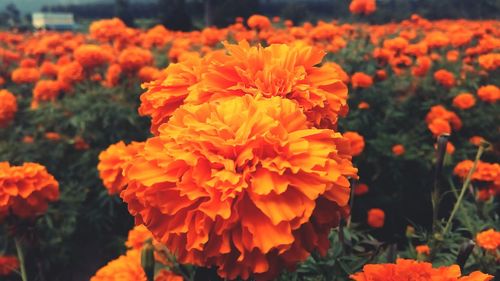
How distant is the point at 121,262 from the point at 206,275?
21.2 inches

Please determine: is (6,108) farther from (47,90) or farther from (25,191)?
(25,191)

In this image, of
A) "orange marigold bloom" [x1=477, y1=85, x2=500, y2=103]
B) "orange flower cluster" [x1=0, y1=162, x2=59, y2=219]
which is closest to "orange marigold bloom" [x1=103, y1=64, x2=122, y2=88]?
"orange flower cluster" [x1=0, y1=162, x2=59, y2=219]

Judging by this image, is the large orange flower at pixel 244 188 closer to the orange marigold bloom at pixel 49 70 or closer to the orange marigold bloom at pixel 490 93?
the orange marigold bloom at pixel 490 93

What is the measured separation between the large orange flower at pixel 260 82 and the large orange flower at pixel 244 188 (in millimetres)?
161

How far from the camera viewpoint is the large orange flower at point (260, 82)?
102 centimetres

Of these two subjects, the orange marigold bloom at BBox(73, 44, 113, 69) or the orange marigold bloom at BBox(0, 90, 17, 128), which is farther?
the orange marigold bloom at BBox(73, 44, 113, 69)

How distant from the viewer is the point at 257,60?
1.07 metres

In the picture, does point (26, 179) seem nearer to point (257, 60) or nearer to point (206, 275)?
point (206, 275)

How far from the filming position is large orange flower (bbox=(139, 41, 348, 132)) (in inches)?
40.0

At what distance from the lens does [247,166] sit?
0.81 m

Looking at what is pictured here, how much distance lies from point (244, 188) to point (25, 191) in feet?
3.68

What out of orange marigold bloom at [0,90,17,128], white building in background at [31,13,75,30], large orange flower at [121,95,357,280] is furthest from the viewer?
white building in background at [31,13,75,30]

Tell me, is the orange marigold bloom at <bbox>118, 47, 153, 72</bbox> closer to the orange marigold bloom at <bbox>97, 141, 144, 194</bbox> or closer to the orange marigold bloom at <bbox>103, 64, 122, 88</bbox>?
the orange marigold bloom at <bbox>103, 64, 122, 88</bbox>

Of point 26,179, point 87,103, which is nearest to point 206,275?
point 26,179
